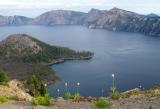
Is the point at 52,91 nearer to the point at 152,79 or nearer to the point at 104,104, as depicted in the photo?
the point at 152,79

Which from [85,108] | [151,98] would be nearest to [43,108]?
[85,108]

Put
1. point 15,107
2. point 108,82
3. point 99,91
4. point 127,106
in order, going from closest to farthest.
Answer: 1. point 127,106
2. point 15,107
3. point 99,91
4. point 108,82

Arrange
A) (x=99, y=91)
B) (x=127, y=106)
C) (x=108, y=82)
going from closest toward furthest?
1. (x=127, y=106)
2. (x=99, y=91)
3. (x=108, y=82)

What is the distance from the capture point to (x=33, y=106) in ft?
91.5

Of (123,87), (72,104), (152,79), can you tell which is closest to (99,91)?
(123,87)

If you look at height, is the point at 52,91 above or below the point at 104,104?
below

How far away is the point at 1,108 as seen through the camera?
2683cm

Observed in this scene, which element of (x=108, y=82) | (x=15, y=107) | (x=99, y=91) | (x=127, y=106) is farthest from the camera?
(x=108, y=82)

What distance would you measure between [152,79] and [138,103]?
17513cm

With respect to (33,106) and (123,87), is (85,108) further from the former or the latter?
(123,87)

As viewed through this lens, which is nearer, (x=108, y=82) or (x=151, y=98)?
(x=151, y=98)

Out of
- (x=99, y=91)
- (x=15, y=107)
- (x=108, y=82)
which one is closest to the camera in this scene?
(x=15, y=107)

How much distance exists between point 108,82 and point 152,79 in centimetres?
2361

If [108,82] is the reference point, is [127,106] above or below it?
above
